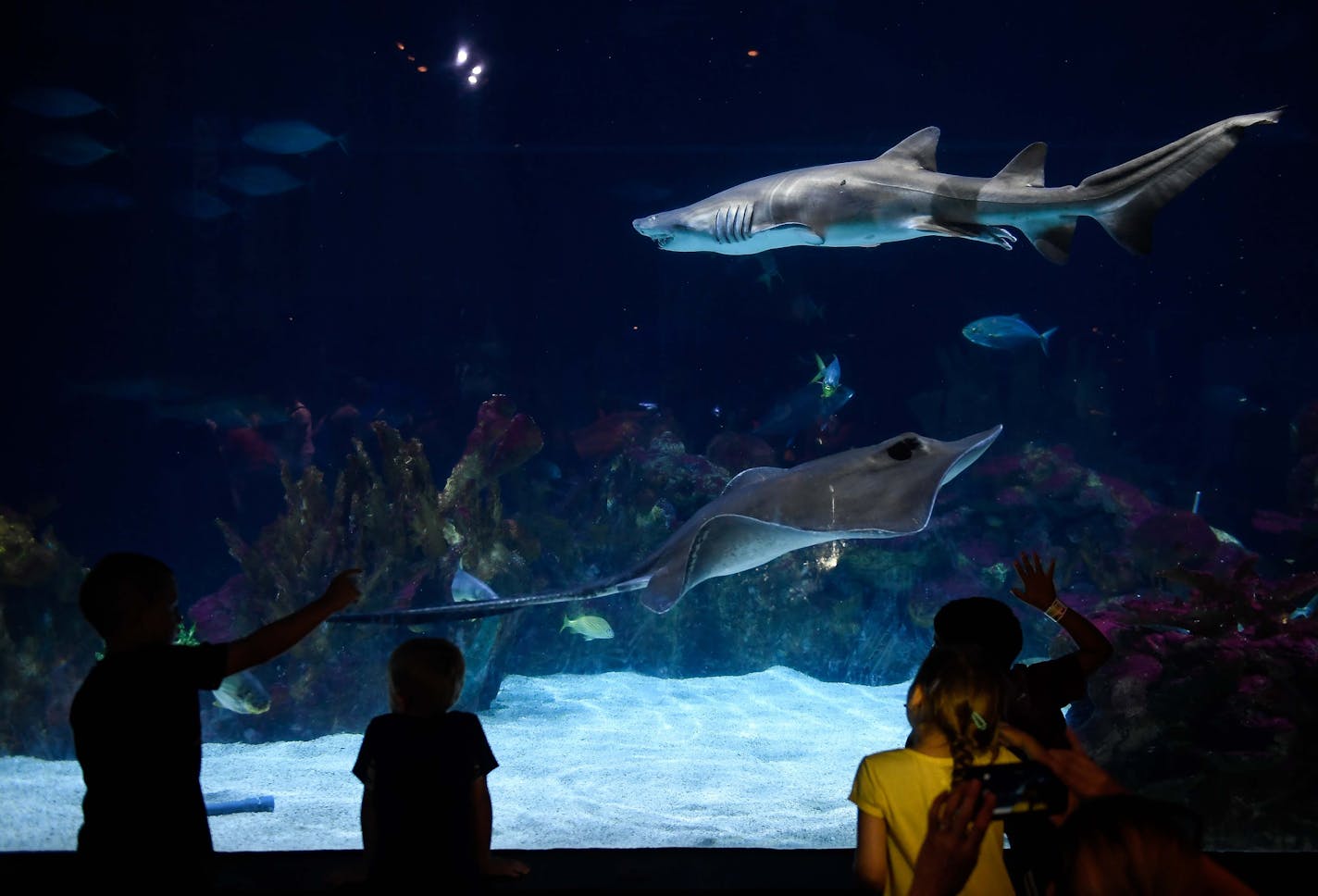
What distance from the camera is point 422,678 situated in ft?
6.79

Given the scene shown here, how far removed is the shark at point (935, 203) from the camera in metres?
3.33

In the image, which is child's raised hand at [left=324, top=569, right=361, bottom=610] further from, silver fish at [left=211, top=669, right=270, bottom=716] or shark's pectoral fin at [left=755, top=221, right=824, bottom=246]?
silver fish at [left=211, top=669, right=270, bottom=716]

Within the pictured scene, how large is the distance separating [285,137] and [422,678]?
10.1 metres

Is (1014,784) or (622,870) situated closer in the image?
(1014,784)

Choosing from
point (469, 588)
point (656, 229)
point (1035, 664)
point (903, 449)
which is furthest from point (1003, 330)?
point (1035, 664)

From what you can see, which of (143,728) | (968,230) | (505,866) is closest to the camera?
(143,728)

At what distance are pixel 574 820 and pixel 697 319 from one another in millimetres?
9134

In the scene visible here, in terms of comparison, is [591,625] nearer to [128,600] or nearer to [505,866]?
[505,866]

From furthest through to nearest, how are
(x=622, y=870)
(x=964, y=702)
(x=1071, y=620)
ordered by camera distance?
(x=622, y=870) < (x=1071, y=620) < (x=964, y=702)

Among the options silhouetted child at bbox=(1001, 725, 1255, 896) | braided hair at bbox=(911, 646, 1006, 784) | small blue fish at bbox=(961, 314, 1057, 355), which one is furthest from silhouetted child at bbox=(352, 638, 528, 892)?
small blue fish at bbox=(961, 314, 1057, 355)

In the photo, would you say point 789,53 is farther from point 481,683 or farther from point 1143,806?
point 1143,806

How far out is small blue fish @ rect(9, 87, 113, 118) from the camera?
311 inches

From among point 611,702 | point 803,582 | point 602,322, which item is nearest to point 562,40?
point 602,322

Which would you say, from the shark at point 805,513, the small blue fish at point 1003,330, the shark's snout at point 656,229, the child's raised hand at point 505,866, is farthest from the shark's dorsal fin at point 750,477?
the small blue fish at point 1003,330
